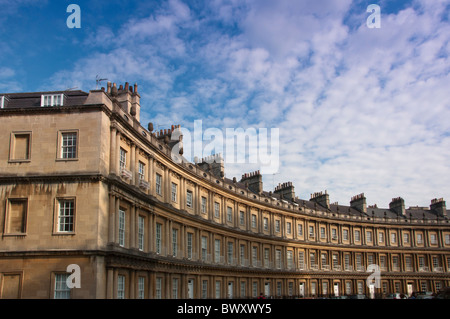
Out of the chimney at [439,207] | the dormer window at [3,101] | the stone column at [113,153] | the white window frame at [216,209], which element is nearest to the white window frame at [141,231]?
the stone column at [113,153]

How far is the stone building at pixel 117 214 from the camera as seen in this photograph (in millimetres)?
21891

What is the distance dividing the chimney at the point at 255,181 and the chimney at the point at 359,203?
20212 millimetres

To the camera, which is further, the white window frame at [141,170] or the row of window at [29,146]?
the white window frame at [141,170]

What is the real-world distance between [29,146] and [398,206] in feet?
185

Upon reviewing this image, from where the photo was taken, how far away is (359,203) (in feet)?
213

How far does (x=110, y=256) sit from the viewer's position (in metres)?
22.8

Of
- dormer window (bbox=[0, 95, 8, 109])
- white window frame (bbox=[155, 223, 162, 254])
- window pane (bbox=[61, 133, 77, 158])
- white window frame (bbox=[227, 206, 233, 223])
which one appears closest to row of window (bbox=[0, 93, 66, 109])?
window pane (bbox=[61, 133, 77, 158])

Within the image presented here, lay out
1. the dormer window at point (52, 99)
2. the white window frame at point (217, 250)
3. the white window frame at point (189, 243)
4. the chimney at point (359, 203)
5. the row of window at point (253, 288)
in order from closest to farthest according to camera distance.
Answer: the row of window at point (253, 288), the dormer window at point (52, 99), the white window frame at point (189, 243), the white window frame at point (217, 250), the chimney at point (359, 203)

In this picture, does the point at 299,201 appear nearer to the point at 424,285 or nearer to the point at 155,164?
the point at 424,285

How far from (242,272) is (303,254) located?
45.6 ft

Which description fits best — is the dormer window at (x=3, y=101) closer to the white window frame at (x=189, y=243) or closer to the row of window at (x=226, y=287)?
the row of window at (x=226, y=287)

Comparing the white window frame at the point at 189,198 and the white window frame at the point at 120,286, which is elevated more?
the white window frame at the point at 189,198

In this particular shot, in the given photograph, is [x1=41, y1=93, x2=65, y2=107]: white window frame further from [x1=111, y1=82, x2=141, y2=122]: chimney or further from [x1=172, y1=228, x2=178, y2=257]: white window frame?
[x1=172, y1=228, x2=178, y2=257]: white window frame
